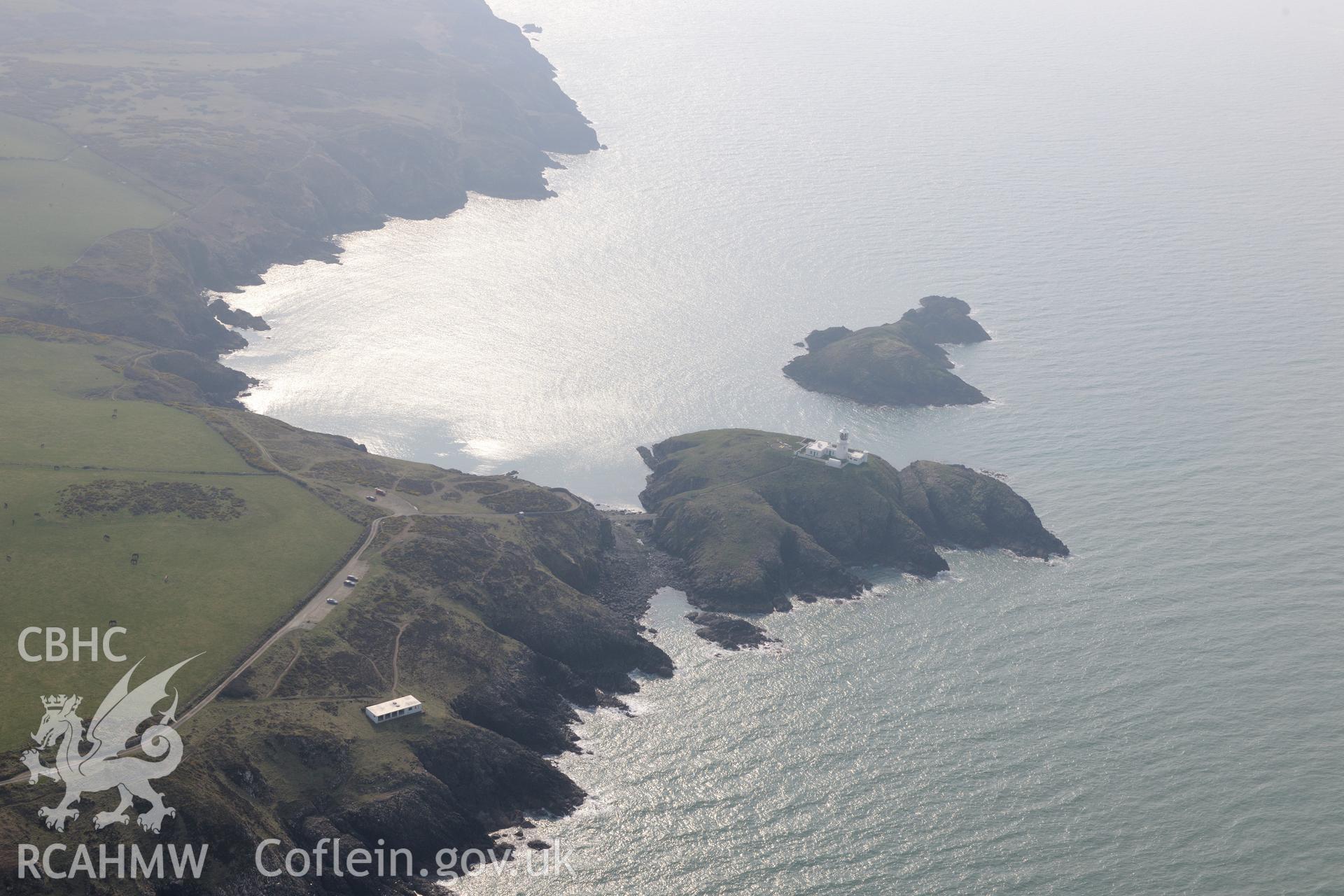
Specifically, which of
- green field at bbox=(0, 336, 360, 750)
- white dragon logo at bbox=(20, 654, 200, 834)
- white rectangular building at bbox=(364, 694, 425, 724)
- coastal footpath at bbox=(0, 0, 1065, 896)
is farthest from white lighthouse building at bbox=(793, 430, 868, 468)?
white dragon logo at bbox=(20, 654, 200, 834)

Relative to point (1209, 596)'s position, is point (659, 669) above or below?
below

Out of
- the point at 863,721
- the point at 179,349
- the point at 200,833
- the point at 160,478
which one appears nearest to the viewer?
the point at 200,833

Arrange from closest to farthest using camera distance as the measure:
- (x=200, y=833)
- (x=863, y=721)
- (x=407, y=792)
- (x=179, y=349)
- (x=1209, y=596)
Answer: (x=200, y=833)
(x=407, y=792)
(x=863, y=721)
(x=1209, y=596)
(x=179, y=349)

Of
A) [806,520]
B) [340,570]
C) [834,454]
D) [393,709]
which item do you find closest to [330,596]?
[340,570]

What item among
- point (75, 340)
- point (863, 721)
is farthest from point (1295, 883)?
point (75, 340)

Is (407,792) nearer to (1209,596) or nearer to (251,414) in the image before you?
(251,414)

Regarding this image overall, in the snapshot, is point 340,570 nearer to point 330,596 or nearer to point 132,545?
point 330,596

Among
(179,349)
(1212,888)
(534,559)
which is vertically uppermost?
(179,349)
